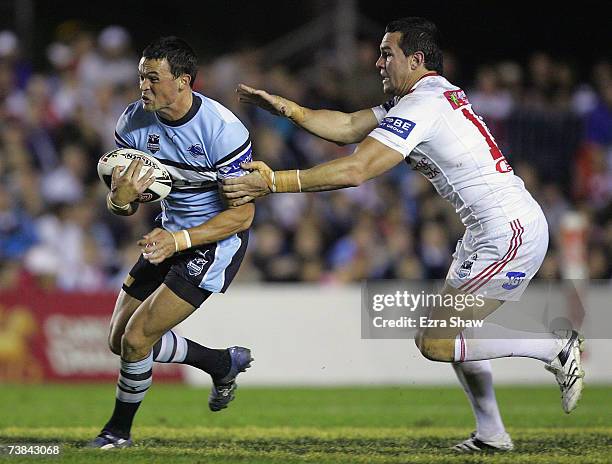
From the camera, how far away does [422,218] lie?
16031 mm

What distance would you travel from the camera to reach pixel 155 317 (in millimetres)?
7699

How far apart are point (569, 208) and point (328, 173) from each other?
1023cm

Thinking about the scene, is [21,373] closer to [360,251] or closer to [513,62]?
[360,251]

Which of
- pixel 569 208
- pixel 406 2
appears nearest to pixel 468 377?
pixel 569 208

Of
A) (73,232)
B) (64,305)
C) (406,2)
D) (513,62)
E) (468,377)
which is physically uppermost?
(406,2)

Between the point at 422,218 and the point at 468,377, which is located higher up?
the point at 422,218

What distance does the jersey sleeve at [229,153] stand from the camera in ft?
25.0

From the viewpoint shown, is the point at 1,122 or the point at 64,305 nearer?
the point at 64,305

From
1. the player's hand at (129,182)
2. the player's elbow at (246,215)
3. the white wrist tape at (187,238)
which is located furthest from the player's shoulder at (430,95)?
the player's hand at (129,182)

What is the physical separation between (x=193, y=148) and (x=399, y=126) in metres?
1.49

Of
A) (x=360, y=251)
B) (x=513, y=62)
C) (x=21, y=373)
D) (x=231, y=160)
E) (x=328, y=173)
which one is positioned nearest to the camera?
(x=328, y=173)

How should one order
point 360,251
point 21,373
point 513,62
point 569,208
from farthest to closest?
point 513,62
point 569,208
point 360,251
point 21,373

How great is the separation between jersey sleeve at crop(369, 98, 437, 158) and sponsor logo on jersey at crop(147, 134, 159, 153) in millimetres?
1579

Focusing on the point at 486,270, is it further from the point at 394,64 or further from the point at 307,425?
the point at 307,425
